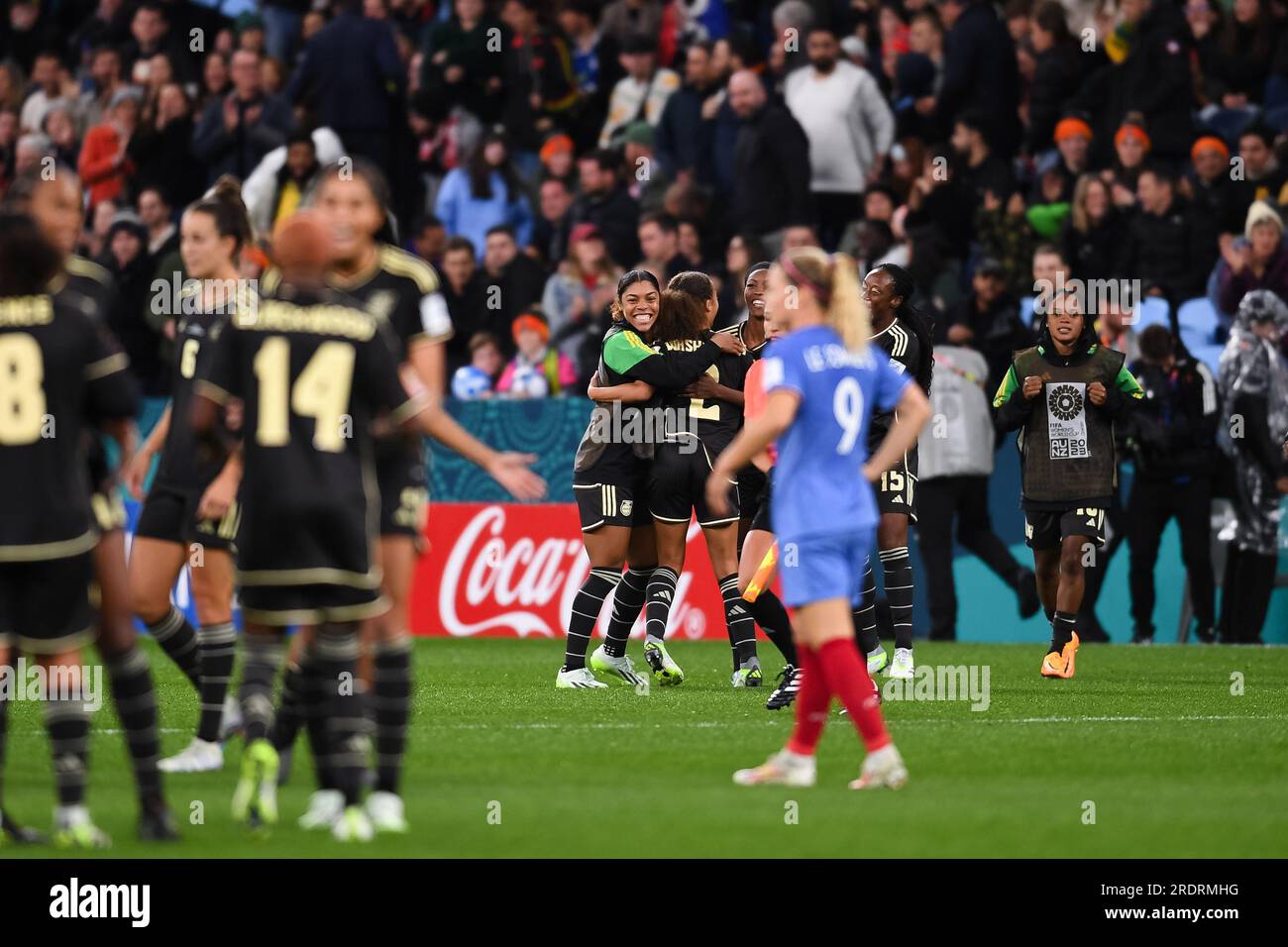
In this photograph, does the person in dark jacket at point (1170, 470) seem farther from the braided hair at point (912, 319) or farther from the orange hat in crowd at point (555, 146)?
the orange hat in crowd at point (555, 146)

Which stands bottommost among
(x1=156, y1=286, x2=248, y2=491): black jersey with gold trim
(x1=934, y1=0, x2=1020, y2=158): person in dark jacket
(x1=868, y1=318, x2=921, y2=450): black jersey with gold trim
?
(x1=156, y1=286, x2=248, y2=491): black jersey with gold trim

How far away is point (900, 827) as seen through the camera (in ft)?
26.3

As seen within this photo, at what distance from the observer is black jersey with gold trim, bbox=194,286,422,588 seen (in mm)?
7520

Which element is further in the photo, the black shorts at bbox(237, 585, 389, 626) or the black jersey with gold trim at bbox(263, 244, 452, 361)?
the black jersey with gold trim at bbox(263, 244, 452, 361)

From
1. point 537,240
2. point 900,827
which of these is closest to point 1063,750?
point 900,827

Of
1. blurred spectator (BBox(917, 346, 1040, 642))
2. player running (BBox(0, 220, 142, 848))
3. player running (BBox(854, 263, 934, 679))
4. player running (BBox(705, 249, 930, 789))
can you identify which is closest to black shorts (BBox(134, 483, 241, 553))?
player running (BBox(0, 220, 142, 848))

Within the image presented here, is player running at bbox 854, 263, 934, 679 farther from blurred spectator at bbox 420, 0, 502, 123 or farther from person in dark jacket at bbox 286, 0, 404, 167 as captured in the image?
blurred spectator at bbox 420, 0, 502, 123

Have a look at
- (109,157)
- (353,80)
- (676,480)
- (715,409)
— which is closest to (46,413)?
(676,480)

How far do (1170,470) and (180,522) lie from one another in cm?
1051

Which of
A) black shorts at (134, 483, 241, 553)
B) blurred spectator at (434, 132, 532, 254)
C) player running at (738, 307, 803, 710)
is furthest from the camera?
blurred spectator at (434, 132, 532, 254)

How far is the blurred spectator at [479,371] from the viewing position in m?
20.6

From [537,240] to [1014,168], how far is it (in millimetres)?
4883

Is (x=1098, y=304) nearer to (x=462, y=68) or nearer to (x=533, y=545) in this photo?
(x=533, y=545)

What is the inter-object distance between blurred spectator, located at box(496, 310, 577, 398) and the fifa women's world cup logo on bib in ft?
20.4
